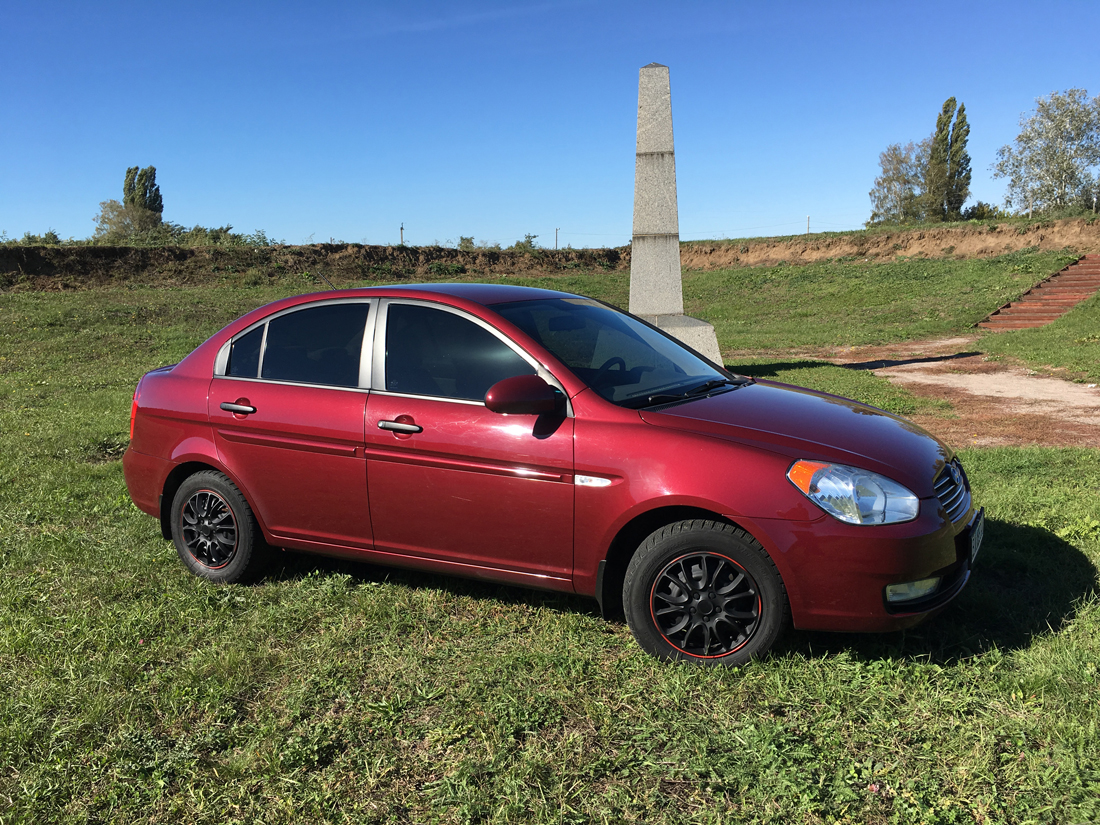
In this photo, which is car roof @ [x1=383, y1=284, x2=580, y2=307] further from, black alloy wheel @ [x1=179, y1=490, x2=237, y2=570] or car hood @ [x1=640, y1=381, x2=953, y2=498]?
black alloy wheel @ [x1=179, y1=490, x2=237, y2=570]

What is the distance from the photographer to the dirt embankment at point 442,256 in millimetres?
28562

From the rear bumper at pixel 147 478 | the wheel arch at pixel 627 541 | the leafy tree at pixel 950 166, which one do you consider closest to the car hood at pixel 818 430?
the wheel arch at pixel 627 541

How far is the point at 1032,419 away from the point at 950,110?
58851 millimetres

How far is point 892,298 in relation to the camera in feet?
84.6

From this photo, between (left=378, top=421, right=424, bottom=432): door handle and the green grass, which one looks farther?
the green grass

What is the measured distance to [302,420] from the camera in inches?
161

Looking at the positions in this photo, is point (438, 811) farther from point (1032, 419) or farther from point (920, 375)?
point (920, 375)

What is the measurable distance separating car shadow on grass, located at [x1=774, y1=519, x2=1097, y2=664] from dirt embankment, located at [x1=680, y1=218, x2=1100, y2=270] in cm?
2866

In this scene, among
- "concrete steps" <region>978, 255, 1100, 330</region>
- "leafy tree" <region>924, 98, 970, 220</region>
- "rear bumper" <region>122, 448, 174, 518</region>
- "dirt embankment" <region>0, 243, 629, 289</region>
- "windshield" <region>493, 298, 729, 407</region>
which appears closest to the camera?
"windshield" <region>493, 298, 729, 407</region>

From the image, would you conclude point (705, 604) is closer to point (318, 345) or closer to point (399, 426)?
point (399, 426)

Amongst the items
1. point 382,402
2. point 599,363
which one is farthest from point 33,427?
point 599,363

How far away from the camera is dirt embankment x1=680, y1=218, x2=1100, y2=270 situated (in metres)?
30.7

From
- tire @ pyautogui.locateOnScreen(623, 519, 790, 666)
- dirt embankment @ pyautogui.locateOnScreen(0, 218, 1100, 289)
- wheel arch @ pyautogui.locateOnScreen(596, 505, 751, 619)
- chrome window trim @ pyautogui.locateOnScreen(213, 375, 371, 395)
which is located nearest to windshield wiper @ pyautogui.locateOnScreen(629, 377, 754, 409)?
wheel arch @ pyautogui.locateOnScreen(596, 505, 751, 619)

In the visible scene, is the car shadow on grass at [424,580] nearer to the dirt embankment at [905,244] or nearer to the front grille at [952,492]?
the front grille at [952,492]
